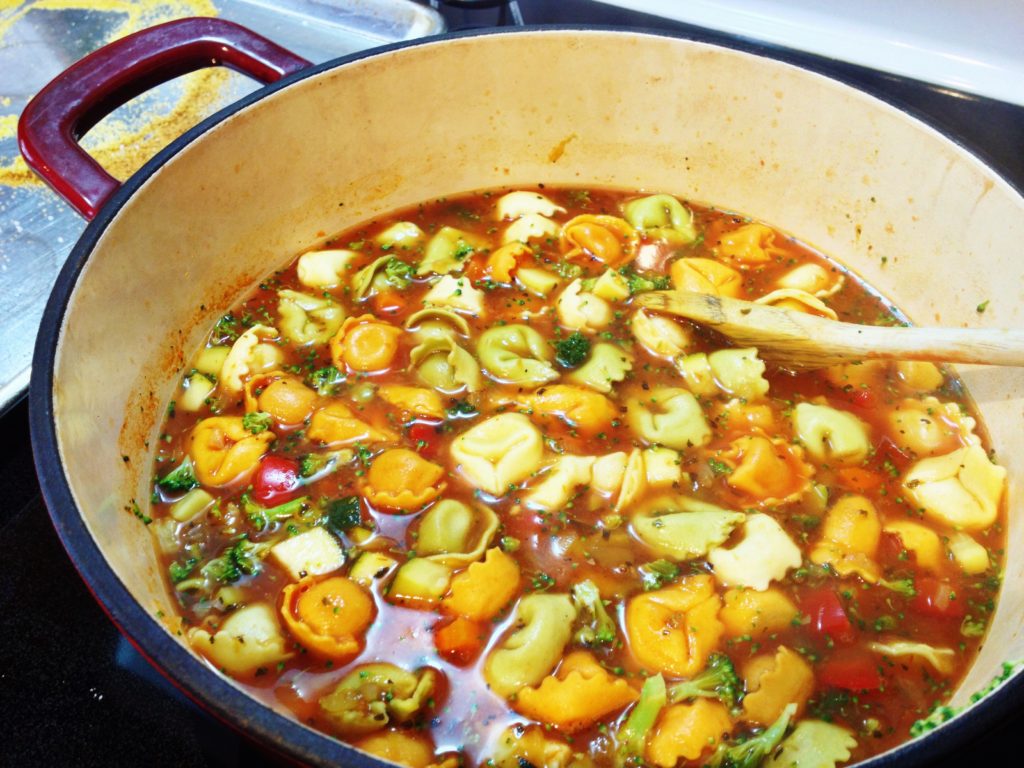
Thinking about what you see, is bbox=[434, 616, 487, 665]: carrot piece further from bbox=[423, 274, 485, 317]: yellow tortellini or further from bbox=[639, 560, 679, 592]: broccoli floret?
bbox=[423, 274, 485, 317]: yellow tortellini

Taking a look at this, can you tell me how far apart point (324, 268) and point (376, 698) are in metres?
1.45

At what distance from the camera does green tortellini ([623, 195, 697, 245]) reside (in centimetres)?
290

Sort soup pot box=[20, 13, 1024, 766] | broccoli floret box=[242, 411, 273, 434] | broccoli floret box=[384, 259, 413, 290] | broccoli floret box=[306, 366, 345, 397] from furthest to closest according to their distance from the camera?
broccoli floret box=[384, 259, 413, 290]
broccoli floret box=[306, 366, 345, 397]
broccoli floret box=[242, 411, 273, 434]
soup pot box=[20, 13, 1024, 766]

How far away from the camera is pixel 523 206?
9.78 ft

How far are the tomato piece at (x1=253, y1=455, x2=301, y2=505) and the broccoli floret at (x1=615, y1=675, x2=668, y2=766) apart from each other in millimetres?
983

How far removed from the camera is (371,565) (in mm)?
2021

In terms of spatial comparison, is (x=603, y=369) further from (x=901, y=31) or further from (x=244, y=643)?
(x=901, y=31)

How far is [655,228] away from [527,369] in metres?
0.80

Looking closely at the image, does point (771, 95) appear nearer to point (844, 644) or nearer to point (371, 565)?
point (844, 644)

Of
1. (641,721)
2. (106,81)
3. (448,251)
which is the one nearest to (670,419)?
(641,721)

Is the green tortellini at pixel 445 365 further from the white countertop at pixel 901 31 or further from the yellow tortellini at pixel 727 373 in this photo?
the white countertop at pixel 901 31

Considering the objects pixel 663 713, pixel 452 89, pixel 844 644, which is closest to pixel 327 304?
pixel 452 89

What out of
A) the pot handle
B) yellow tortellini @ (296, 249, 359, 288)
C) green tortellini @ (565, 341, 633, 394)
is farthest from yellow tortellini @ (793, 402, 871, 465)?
the pot handle

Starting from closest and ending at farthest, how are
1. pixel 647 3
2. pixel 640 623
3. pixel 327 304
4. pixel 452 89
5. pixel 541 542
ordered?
pixel 640 623 < pixel 541 542 < pixel 327 304 < pixel 452 89 < pixel 647 3
